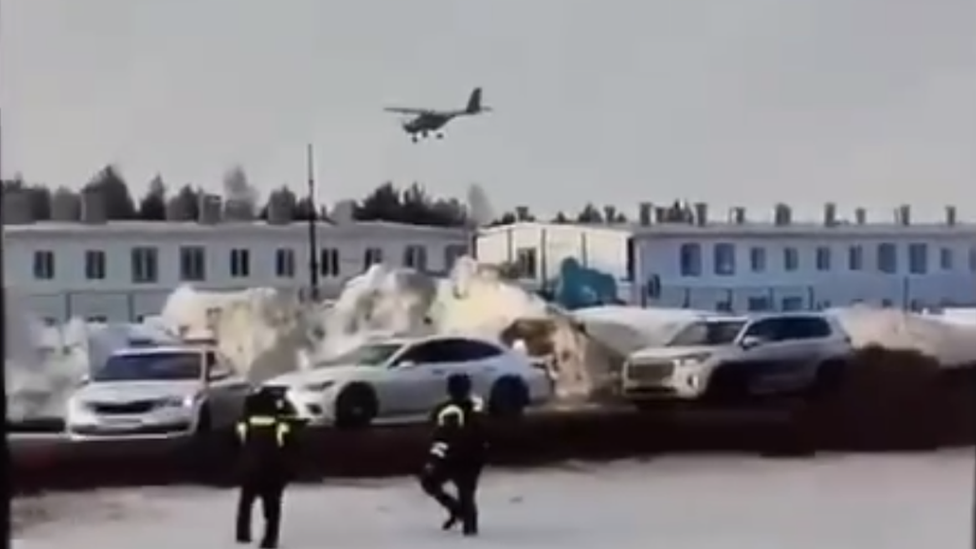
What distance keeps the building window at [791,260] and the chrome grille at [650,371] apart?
136 mm

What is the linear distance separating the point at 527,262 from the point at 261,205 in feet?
0.80

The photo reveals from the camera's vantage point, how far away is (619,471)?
4.25 feet

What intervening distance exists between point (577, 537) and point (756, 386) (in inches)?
8.4

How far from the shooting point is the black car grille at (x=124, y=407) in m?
1.25

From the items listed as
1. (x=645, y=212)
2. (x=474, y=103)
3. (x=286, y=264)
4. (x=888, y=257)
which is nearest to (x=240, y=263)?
(x=286, y=264)

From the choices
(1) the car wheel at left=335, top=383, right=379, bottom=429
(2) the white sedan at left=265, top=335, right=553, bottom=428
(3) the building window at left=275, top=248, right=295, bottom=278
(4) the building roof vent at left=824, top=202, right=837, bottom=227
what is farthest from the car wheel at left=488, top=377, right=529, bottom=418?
(4) the building roof vent at left=824, top=202, right=837, bottom=227

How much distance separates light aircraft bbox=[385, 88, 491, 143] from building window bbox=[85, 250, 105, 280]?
0.92 ft

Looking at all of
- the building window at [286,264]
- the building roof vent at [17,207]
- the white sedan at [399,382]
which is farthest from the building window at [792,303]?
the building roof vent at [17,207]

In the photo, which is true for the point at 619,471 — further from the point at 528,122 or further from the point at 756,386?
the point at 528,122

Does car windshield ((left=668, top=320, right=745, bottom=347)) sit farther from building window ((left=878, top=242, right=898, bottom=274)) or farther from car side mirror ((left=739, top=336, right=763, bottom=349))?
building window ((left=878, top=242, right=898, bottom=274))

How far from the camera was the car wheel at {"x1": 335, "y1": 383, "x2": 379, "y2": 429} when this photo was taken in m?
1.28

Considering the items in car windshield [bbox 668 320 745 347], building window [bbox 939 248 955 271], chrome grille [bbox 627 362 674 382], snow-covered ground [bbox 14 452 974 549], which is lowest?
snow-covered ground [bbox 14 452 974 549]

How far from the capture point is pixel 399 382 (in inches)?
50.4

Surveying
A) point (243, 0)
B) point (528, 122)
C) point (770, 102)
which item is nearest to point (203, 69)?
point (243, 0)
